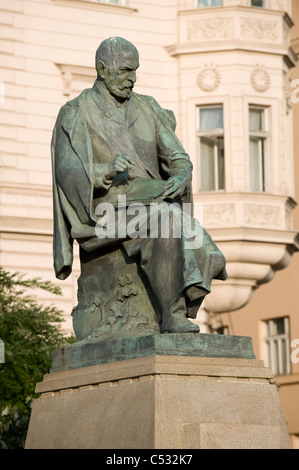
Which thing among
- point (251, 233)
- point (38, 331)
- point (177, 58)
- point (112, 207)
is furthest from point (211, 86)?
point (112, 207)

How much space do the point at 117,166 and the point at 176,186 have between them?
16.4 inches

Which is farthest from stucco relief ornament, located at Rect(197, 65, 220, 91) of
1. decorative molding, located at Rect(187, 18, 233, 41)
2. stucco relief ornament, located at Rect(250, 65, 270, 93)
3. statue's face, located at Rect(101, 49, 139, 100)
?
statue's face, located at Rect(101, 49, 139, 100)

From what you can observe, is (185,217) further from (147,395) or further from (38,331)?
(38,331)

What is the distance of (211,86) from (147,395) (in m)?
19.7

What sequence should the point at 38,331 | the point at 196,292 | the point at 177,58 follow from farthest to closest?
the point at 177,58 < the point at 38,331 < the point at 196,292

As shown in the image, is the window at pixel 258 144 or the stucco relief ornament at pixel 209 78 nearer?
the stucco relief ornament at pixel 209 78

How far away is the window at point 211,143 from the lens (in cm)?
2886

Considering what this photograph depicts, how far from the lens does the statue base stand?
30.8ft

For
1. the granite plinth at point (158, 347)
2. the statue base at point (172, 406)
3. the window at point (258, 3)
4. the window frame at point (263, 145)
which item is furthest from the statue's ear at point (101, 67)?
the window at point (258, 3)

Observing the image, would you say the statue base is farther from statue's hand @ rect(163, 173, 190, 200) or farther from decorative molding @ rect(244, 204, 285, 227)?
decorative molding @ rect(244, 204, 285, 227)

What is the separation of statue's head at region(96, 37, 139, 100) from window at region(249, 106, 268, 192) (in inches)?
717

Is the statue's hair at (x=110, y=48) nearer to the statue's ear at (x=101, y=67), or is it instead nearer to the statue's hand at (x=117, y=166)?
the statue's ear at (x=101, y=67)

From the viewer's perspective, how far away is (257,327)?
3806cm

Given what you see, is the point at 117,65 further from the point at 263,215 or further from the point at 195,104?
the point at 195,104
